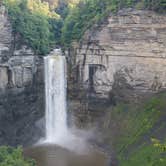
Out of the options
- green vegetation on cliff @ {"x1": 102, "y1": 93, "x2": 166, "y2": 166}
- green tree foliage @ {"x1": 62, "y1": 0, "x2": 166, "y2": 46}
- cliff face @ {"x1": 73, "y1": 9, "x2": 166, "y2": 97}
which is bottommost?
green vegetation on cliff @ {"x1": 102, "y1": 93, "x2": 166, "y2": 166}

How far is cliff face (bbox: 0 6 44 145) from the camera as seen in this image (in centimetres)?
4356

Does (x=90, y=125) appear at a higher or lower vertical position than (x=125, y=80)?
lower

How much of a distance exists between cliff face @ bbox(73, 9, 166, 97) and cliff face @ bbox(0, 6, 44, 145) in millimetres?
4749

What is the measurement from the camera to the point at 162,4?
133 ft

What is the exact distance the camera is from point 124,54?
43031 mm

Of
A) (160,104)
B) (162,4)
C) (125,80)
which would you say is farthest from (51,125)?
(162,4)

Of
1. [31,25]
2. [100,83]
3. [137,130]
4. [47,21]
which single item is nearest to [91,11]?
[31,25]

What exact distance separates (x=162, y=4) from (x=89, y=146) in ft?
50.2

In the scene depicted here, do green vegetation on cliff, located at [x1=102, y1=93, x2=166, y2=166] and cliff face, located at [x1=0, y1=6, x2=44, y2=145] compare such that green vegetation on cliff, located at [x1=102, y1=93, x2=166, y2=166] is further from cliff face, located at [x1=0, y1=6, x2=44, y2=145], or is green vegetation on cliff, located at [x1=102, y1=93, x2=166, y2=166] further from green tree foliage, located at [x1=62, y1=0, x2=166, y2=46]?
green tree foliage, located at [x1=62, y1=0, x2=166, y2=46]

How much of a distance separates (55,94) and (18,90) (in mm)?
3930

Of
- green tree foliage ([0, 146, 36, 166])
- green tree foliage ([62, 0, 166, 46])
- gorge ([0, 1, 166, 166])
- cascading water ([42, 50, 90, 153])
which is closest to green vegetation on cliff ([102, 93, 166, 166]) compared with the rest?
gorge ([0, 1, 166, 166])

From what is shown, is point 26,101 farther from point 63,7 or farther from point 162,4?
point 63,7

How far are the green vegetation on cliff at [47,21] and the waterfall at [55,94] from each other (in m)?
2.36

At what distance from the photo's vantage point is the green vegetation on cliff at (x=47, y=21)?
43963mm
